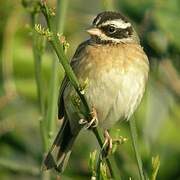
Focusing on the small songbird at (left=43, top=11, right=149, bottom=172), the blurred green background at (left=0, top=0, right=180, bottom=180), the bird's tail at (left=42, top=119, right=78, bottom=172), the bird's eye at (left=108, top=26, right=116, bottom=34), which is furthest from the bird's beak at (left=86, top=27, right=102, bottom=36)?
the blurred green background at (left=0, top=0, right=180, bottom=180)

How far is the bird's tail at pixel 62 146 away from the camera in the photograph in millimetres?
4684

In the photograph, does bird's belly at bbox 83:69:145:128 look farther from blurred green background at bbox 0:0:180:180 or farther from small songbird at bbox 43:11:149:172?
blurred green background at bbox 0:0:180:180

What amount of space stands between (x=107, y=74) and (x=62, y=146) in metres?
0.66

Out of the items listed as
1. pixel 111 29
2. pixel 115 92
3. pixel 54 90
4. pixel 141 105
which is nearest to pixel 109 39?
pixel 111 29

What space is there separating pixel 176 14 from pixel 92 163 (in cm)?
242

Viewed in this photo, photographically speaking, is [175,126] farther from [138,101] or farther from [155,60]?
[138,101]

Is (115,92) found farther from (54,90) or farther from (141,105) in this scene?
(141,105)

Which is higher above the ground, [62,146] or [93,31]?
[93,31]

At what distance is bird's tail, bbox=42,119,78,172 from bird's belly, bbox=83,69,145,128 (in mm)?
338

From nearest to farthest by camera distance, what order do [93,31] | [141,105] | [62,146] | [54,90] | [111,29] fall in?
[54,90] < [93,31] < [111,29] < [62,146] < [141,105]

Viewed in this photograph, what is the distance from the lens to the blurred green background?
18.2 ft

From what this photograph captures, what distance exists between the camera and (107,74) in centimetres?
452

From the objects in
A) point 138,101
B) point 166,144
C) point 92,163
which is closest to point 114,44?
point 138,101

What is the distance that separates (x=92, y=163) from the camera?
3402mm
